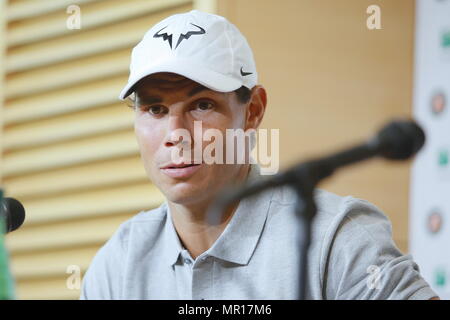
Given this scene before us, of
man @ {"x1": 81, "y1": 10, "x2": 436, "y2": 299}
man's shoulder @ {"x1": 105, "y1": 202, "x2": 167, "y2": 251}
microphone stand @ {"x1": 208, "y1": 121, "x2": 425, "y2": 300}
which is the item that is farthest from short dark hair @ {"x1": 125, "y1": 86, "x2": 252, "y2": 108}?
microphone stand @ {"x1": 208, "y1": 121, "x2": 425, "y2": 300}

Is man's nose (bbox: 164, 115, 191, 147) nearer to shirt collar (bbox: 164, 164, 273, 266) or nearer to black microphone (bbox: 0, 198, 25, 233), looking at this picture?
shirt collar (bbox: 164, 164, 273, 266)

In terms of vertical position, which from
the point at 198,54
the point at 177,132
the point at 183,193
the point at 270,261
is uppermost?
the point at 198,54

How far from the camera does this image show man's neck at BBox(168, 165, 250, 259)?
1.34m

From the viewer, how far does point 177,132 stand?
1.25 metres

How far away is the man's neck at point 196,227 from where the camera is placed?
1.34 metres

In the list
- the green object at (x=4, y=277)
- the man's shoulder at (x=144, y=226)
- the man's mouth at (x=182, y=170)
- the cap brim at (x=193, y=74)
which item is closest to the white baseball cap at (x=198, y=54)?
the cap brim at (x=193, y=74)

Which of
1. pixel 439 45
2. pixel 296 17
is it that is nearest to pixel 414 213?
pixel 439 45

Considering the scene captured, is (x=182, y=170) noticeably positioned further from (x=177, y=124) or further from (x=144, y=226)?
(x=144, y=226)

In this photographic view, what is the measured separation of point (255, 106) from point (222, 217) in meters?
0.23

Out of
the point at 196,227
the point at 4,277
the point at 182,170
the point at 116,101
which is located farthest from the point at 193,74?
the point at 116,101

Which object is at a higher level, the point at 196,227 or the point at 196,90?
the point at 196,90

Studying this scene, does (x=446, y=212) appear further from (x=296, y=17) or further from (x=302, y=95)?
(x=296, y=17)

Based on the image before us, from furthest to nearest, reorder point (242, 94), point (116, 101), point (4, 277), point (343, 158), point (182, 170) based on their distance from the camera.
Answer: point (116, 101)
point (242, 94)
point (182, 170)
point (4, 277)
point (343, 158)
